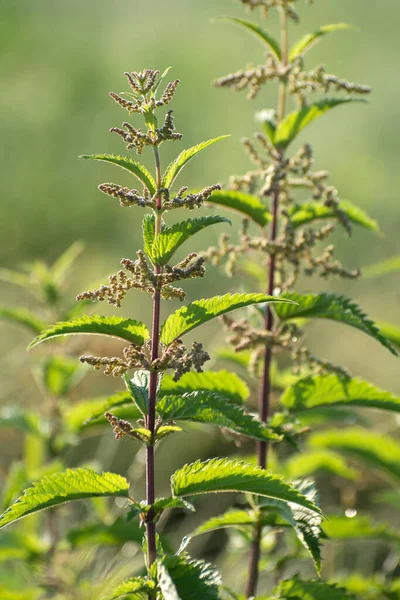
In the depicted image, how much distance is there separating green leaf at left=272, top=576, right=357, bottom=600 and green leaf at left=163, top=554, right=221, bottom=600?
0.38 metres

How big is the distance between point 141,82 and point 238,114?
353 inches

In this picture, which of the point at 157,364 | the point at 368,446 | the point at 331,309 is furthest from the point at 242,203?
the point at 368,446

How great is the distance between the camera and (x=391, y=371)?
17.0 ft

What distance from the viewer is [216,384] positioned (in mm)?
2000

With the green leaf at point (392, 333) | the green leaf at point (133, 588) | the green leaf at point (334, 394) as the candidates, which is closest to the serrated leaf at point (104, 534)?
the green leaf at point (334, 394)

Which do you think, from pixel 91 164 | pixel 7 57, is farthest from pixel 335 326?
pixel 7 57

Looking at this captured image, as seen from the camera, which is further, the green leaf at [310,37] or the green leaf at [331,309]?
the green leaf at [310,37]

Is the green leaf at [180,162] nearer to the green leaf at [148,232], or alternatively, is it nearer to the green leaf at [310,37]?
the green leaf at [148,232]

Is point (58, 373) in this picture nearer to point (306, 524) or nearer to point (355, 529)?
point (355, 529)

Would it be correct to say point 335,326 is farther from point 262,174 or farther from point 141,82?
point 141,82

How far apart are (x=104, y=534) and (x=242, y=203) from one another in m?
1.19

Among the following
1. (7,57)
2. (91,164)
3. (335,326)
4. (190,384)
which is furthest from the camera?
(7,57)

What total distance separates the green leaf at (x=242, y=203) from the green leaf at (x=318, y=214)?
0.08m

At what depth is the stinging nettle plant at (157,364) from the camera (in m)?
1.46
